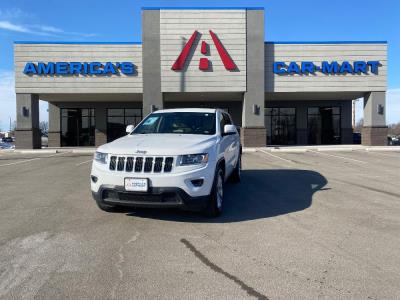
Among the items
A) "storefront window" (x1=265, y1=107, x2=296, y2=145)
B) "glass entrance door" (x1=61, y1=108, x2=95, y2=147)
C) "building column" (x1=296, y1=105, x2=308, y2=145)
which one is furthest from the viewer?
"storefront window" (x1=265, y1=107, x2=296, y2=145)

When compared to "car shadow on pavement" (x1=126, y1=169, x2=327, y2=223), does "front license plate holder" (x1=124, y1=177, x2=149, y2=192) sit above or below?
above

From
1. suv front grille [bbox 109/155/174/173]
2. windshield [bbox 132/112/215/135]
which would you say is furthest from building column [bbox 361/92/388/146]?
suv front grille [bbox 109/155/174/173]

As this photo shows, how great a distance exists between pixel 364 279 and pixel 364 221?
2239mm

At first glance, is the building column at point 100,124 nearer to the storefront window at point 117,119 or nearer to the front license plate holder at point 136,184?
the storefront window at point 117,119

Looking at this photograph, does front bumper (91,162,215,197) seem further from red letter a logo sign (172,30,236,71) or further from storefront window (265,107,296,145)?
storefront window (265,107,296,145)

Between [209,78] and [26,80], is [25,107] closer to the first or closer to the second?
[26,80]

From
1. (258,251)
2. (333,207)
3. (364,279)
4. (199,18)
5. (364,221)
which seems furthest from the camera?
(199,18)

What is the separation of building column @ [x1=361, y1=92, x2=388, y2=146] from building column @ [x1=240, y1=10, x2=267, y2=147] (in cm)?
730

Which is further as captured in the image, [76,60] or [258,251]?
[76,60]

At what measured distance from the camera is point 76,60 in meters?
22.7

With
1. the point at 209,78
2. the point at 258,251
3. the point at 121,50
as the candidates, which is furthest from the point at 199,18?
the point at 258,251

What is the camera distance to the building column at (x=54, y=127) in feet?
95.6

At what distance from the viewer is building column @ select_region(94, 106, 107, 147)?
28859 mm

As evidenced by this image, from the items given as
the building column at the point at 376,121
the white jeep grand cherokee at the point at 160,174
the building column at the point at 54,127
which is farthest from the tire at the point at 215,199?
the building column at the point at 54,127
